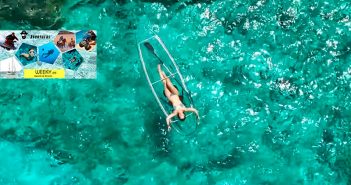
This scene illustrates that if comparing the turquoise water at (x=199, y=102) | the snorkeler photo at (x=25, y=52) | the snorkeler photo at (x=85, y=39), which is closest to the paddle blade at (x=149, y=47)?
the turquoise water at (x=199, y=102)

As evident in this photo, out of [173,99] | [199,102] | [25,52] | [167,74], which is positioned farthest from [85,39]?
[199,102]

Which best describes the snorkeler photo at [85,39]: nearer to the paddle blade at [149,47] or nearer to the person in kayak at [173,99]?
the paddle blade at [149,47]

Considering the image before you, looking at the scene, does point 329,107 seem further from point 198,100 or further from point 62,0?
point 62,0

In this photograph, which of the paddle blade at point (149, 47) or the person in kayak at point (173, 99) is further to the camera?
the paddle blade at point (149, 47)

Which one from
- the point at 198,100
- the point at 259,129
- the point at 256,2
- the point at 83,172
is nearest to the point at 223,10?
the point at 256,2

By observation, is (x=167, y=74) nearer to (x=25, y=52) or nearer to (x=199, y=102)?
(x=199, y=102)

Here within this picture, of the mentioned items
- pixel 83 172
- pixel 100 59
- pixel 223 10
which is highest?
pixel 223 10
